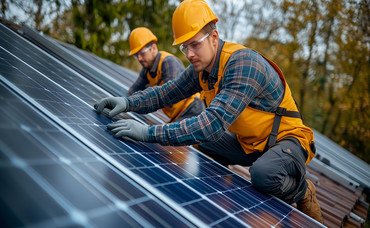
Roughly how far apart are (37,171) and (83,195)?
0.20 m

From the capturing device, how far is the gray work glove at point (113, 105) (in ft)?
9.57

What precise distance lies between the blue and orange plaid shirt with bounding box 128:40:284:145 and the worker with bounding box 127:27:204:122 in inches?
69.5

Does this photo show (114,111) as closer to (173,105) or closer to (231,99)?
(231,99)

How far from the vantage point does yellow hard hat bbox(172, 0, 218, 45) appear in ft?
9.33

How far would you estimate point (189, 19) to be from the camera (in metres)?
2.84

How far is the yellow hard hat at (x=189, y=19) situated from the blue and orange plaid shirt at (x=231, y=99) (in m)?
0.34

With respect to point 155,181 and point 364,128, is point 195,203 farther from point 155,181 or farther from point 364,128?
point 364,128

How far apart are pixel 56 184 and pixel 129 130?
123 cm

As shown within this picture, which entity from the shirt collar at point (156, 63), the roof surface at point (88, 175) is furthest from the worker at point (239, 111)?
the shirt collar at point (156, 63)

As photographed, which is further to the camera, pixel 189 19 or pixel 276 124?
pixel 276 124

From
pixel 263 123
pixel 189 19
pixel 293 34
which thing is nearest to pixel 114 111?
pixel 189 19

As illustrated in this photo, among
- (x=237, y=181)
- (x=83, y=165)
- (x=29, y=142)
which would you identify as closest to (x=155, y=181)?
(x=83, y=165)

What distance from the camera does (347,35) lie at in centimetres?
1548

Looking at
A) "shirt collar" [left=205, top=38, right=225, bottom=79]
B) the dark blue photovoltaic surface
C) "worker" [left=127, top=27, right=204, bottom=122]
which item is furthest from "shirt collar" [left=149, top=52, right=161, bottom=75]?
the dark blue photovoltaic surface
